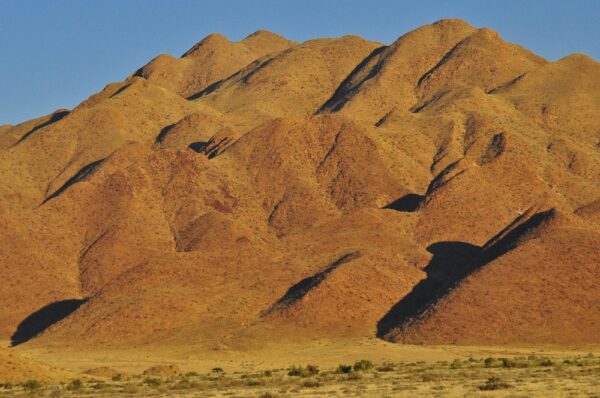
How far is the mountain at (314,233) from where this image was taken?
116 m

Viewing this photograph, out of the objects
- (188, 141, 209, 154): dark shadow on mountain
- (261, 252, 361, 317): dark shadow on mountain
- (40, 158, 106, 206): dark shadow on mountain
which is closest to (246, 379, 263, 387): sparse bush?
(261, 252, 361, 317): dark shadow on mountain

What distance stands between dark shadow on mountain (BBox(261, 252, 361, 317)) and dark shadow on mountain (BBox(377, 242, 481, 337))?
8.59 m

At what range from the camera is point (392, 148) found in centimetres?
17250

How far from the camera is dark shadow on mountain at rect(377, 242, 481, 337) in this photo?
119 meters

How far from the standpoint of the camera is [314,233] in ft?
474

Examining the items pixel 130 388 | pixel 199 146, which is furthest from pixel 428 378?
pixel 199 146

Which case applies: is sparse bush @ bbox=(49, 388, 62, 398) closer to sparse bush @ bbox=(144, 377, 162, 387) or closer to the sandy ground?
sparse bush @ bbox=(144, 377, 162, 387)

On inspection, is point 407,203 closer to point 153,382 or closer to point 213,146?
point 213,146

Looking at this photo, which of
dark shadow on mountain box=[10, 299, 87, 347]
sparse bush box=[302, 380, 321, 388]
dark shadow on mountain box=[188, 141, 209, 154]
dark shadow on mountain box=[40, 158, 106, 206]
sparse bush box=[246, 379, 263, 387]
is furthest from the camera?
dark shadow on mountain box=[188, 141, 209, 154]

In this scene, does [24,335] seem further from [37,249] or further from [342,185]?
[342,185]

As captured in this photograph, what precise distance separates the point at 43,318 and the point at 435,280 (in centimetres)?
4828

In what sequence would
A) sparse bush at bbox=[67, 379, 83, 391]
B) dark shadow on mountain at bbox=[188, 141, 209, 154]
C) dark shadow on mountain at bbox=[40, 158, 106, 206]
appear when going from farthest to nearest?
dark shadow on mountain at bbox=[188, 141, 209, 154]
dark shadow on mountain at bbox=[40, 158, 106, 206]
sparse bush at bbox=[67, 379, 83, 391]

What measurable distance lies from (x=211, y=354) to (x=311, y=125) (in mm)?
70529

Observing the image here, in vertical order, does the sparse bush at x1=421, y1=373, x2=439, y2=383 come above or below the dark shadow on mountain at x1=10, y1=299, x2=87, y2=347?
below
